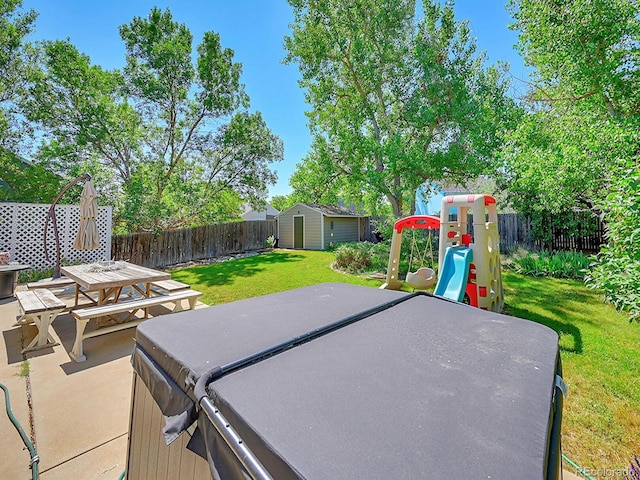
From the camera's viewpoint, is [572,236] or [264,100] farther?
[264,100]

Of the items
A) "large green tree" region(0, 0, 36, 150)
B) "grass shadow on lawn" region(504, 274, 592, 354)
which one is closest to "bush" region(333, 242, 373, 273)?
"grass shadow on lawn" region(504, 274, 592, 354)

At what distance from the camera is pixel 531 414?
829mm

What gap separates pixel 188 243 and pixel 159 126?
5.89 metres

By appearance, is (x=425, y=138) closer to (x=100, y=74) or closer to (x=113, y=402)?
(x=113, y=402)

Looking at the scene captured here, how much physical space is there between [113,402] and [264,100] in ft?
45.8

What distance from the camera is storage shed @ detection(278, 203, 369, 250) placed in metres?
15.2

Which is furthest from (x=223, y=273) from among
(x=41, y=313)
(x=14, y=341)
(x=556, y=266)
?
(x=556, y=266)

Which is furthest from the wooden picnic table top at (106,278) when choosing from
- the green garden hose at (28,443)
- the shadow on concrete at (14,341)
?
the green garden hose at (28,443)

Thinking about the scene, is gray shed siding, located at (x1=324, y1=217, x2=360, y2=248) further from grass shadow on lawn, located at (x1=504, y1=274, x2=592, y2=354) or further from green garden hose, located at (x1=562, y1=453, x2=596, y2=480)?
green garden hose, located at (x1=562, y1=453, x2=596, y2=480)

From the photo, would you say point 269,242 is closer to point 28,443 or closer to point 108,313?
point 108,313

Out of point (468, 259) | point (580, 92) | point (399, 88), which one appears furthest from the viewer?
point (399, 88)

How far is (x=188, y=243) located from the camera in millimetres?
11711

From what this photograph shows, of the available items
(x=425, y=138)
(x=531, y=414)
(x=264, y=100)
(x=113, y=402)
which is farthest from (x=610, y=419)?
(x=264, y=100)

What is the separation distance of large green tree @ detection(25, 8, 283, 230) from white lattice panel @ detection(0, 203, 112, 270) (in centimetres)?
188
